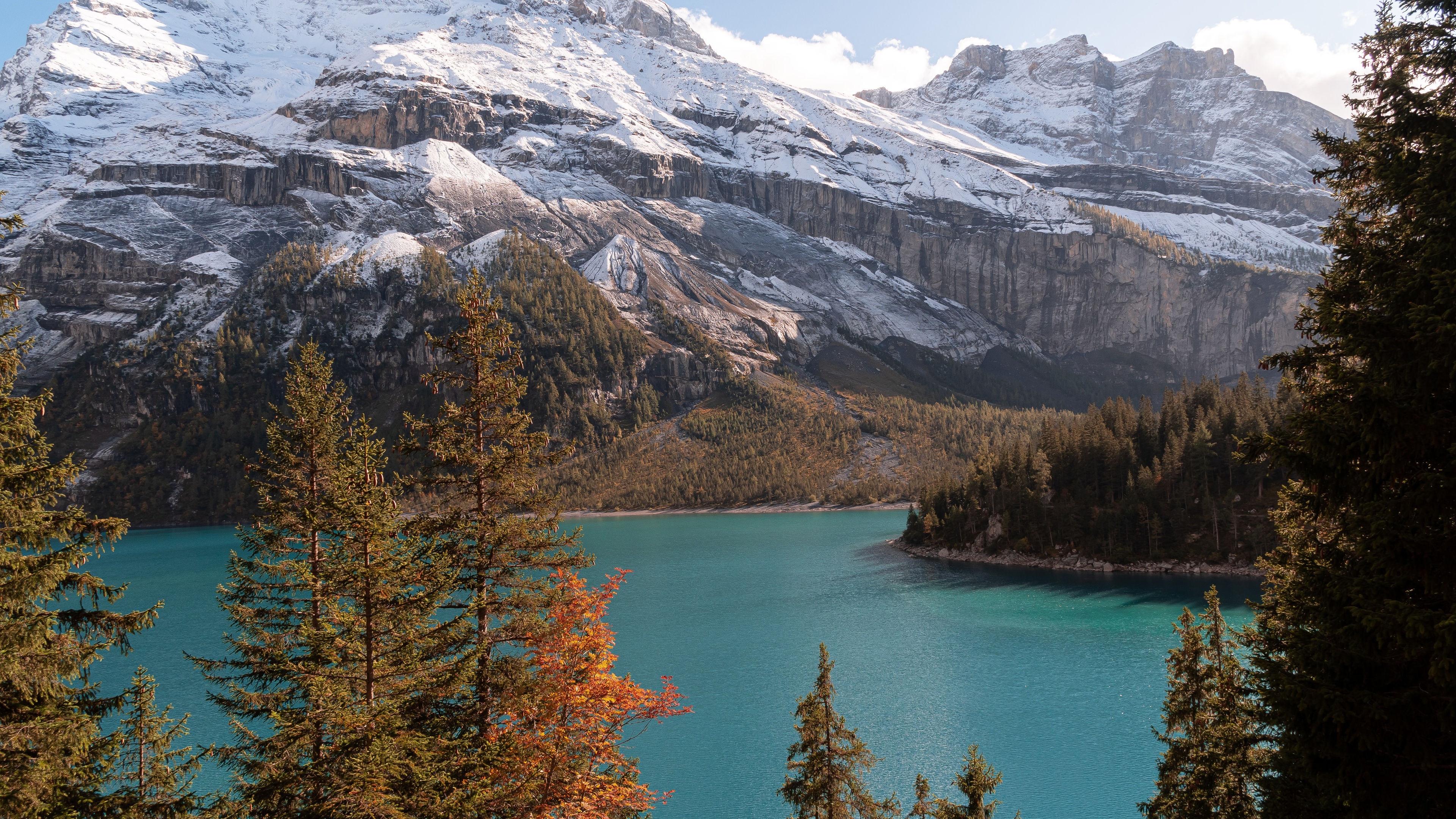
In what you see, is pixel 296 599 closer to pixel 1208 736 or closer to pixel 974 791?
pixel 974 791

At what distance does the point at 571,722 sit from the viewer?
1465 cm

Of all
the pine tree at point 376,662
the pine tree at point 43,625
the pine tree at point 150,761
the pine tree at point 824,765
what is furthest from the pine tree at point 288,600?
the pine tree at point 824,765

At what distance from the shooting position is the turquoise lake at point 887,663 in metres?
38.3

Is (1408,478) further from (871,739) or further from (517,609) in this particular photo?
(871,739)

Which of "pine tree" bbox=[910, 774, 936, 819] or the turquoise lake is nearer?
"pine tree" bbox=[910, 774, 936, 819]

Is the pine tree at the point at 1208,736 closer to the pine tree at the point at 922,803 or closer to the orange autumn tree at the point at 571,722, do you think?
the pine tree at the point at 922,803

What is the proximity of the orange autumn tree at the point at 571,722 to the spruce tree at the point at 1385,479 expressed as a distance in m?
9.64

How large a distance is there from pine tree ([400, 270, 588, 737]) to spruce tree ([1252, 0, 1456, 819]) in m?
11.9

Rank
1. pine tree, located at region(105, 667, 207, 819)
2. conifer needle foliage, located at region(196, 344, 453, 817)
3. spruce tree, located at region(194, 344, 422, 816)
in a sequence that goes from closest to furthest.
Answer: conifer needle foliage, located at region(196, 344, 453, 817), pine tree, located at region(105, 667, 207, 819), spruce tree, located at region(194, 344, 422, 816)

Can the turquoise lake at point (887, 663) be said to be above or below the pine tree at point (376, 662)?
→ below

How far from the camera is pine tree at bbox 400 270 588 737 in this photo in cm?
1480

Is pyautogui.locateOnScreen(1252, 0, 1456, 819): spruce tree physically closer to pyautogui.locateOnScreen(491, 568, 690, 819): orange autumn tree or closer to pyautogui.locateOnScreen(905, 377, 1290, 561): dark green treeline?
pyautogui.locateOnScreen(491, 568, 690, 819): orange autumn tree

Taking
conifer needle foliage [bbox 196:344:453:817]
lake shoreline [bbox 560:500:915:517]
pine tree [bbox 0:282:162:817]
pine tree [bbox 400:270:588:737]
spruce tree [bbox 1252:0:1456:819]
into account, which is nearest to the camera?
spruce tree [bbox 1252:0:1456:819]

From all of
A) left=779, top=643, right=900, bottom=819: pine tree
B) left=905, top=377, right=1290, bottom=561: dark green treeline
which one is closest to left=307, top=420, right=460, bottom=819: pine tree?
left=779, top=643, right=900, bottom=819: pine tree
